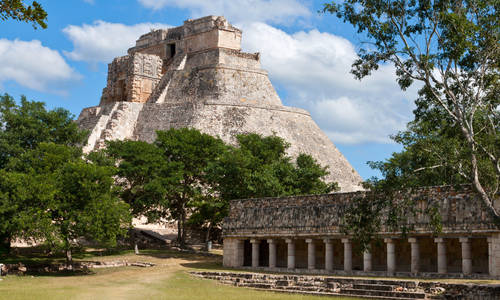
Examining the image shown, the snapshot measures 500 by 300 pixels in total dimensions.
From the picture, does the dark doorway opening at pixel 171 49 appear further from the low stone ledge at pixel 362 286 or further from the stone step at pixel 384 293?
the stone step at pixel 384 293

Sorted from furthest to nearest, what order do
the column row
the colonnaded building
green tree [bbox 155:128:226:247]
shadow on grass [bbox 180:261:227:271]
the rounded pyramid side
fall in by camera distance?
1. the rounded pyramid side
2. green tree [bbox 155:128:226:247]
3. shadow on grass [bbox 180:261:227:271]
4. the colonnaded building
5. the column row

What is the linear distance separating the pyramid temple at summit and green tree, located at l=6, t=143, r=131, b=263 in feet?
86.1

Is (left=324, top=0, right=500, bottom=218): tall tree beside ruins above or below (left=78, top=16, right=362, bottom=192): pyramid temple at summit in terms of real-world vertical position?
below

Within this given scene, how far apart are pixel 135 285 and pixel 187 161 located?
17686 mm

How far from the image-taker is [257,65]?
232ft

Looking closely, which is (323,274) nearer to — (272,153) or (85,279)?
(85,279)

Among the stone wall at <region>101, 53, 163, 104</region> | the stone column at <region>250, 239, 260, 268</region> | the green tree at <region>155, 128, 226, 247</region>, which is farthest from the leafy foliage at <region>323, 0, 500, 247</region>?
the stone wall at <region>101, 53, 163, 104</region>

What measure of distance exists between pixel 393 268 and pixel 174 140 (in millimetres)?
20999

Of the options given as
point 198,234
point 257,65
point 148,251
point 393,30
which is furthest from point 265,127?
point 393,30

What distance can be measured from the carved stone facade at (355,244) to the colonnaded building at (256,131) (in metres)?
0.04

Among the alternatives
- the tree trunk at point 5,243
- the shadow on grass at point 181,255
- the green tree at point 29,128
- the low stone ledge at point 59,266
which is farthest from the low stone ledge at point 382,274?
the green tree at point 29,128

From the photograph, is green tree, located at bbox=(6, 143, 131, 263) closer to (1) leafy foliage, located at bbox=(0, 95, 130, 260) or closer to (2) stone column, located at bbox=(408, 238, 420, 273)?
(1) leafy foliage, located at bbox=(0, 95, 130, 260)

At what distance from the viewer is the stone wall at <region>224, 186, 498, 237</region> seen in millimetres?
22203

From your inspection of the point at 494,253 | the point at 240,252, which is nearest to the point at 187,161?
the point at 240,252
